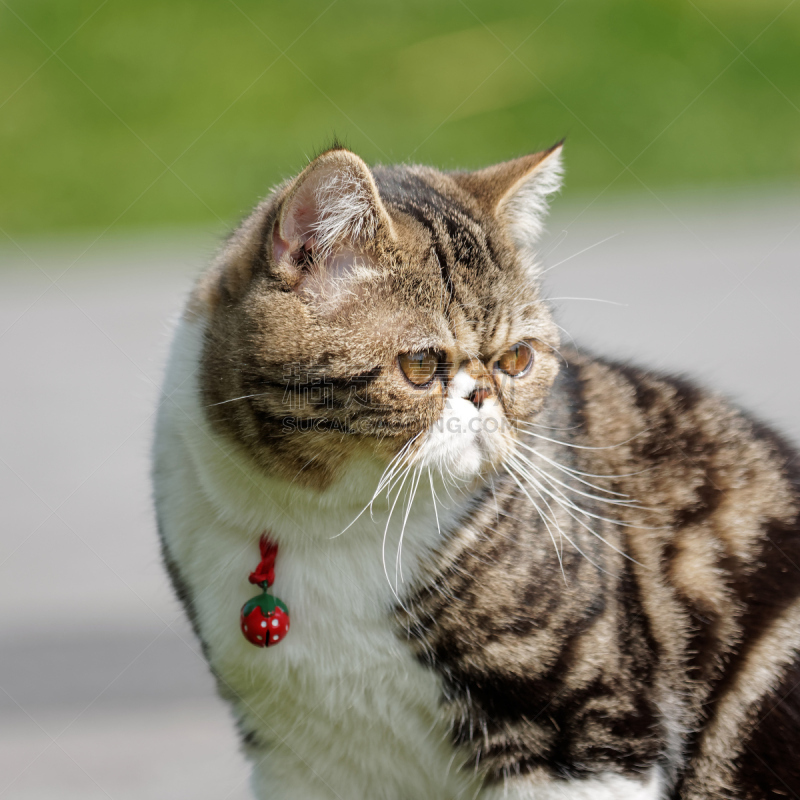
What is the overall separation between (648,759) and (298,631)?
70cm

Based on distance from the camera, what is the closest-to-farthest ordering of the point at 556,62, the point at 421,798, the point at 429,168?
the point at 421,798
the point at 429,168
the point at 556,62

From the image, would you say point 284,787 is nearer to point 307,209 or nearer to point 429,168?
point 307,209

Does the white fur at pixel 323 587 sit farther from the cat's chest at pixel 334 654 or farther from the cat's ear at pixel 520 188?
the cat's ear at pixel 520 188

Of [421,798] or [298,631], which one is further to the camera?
[421,798]

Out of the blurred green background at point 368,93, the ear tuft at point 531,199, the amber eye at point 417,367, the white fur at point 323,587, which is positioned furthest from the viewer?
the blurred green background at point 368,93

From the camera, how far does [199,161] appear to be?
21.0 feet

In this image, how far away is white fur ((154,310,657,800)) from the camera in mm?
1673

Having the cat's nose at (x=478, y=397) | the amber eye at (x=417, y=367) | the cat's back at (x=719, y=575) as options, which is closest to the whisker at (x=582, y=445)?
the cat's back at (x=719, y=575)

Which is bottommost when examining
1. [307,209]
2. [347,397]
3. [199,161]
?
[347,397]

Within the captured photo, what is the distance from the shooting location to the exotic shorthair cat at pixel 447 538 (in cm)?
157

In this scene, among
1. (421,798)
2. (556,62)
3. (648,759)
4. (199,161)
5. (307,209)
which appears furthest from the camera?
(556,62)

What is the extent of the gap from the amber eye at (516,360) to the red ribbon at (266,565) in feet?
1.80

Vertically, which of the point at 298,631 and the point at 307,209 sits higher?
the point at 307,209

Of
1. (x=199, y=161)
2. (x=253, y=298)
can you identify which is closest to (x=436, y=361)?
(x=253, y=298)
